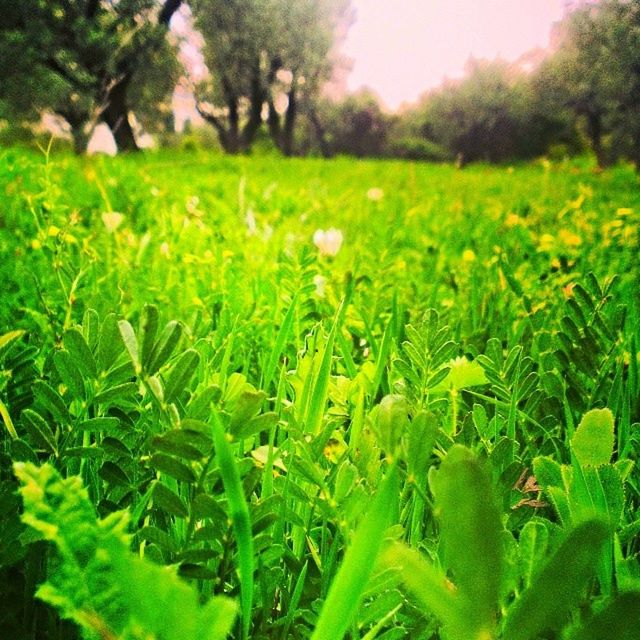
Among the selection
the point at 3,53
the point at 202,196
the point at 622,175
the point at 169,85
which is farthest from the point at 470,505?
the point at 169,85

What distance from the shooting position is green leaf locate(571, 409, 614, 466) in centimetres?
38

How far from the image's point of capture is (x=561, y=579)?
23 centimetres

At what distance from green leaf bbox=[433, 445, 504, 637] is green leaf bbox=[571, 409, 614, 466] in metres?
0.19

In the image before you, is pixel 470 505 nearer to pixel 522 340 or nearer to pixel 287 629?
pixel 287 629

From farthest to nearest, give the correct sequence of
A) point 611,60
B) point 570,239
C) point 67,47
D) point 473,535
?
point 67,47, point 611,60, point 570,239, point 473,535

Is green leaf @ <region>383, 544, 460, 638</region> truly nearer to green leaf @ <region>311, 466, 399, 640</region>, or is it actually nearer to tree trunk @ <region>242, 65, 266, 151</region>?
green leaf @ <region>311, 466, 399, 640</region>

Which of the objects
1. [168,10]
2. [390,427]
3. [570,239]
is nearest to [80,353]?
[390,427]

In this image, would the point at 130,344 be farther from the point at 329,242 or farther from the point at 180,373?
the point at 329,242

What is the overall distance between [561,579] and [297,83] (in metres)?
29.4

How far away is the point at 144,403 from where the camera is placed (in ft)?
1.95

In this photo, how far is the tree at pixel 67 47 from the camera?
1180cm

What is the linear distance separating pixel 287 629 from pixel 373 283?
Result: 2.73ft

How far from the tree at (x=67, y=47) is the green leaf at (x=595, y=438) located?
12281 mm

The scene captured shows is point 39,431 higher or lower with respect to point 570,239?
lower
